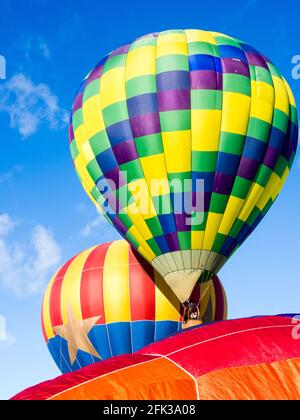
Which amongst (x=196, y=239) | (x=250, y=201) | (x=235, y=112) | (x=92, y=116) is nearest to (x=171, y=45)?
(x=235, y=112)

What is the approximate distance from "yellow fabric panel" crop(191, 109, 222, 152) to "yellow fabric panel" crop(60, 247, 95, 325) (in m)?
5.70

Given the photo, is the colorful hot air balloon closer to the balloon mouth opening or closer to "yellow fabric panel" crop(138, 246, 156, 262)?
"yellow fabric panel" crop(138, 246, 156, 262)

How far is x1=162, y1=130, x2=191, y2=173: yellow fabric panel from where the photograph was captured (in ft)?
42.6

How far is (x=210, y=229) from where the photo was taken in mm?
13148

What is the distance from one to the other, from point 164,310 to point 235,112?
5.34 meters

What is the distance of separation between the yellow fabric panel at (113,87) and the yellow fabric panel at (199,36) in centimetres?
180

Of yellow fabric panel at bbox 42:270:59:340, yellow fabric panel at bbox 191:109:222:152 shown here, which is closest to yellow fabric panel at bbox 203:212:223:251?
yellow fabric panel at bbox 191:109:222:152

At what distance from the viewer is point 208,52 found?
13.9 meters

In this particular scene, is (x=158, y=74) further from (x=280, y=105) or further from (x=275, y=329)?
(x=275, y=329)

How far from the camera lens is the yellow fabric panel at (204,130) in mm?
13062

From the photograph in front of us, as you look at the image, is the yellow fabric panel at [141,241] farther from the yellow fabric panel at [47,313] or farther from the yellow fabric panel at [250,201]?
the yellow fabric panel at [47,313]
